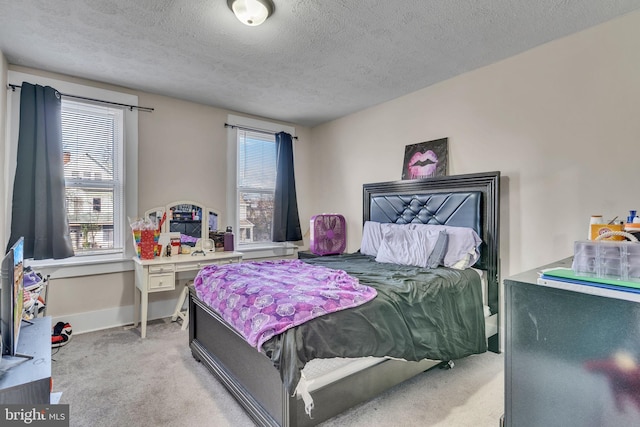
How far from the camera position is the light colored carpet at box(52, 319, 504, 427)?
5.92 feet

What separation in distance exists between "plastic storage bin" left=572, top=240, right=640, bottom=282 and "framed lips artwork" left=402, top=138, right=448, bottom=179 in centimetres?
199

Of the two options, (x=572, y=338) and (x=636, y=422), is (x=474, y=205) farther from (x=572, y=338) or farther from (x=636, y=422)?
(x=636, y=422)

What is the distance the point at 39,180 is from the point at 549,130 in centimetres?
447

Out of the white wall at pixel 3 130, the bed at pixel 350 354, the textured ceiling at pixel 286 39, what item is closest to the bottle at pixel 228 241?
the bed at pixel 350 354

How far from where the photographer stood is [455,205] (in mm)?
2969

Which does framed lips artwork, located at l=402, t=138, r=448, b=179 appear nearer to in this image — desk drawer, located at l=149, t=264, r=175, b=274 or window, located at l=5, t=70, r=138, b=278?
desk drawer, located at l=149, t=264, r=175, b=274

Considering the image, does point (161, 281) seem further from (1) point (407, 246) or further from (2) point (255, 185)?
(1) point (407, 246)

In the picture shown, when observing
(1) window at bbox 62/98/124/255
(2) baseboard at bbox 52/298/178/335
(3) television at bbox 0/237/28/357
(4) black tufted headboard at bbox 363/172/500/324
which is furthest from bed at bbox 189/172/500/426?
(1) window at bbox 62/98/124/255

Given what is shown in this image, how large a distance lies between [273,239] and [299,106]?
185 cm

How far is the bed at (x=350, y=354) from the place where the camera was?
1.60 metres

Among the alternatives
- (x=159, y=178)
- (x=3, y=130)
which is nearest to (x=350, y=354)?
(x=159, y=178)

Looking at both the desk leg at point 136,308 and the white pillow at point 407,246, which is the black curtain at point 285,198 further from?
the desk leg at point 136,308

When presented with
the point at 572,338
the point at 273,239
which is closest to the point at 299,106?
the point at 273,239

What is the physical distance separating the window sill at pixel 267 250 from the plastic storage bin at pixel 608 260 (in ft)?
11.6
